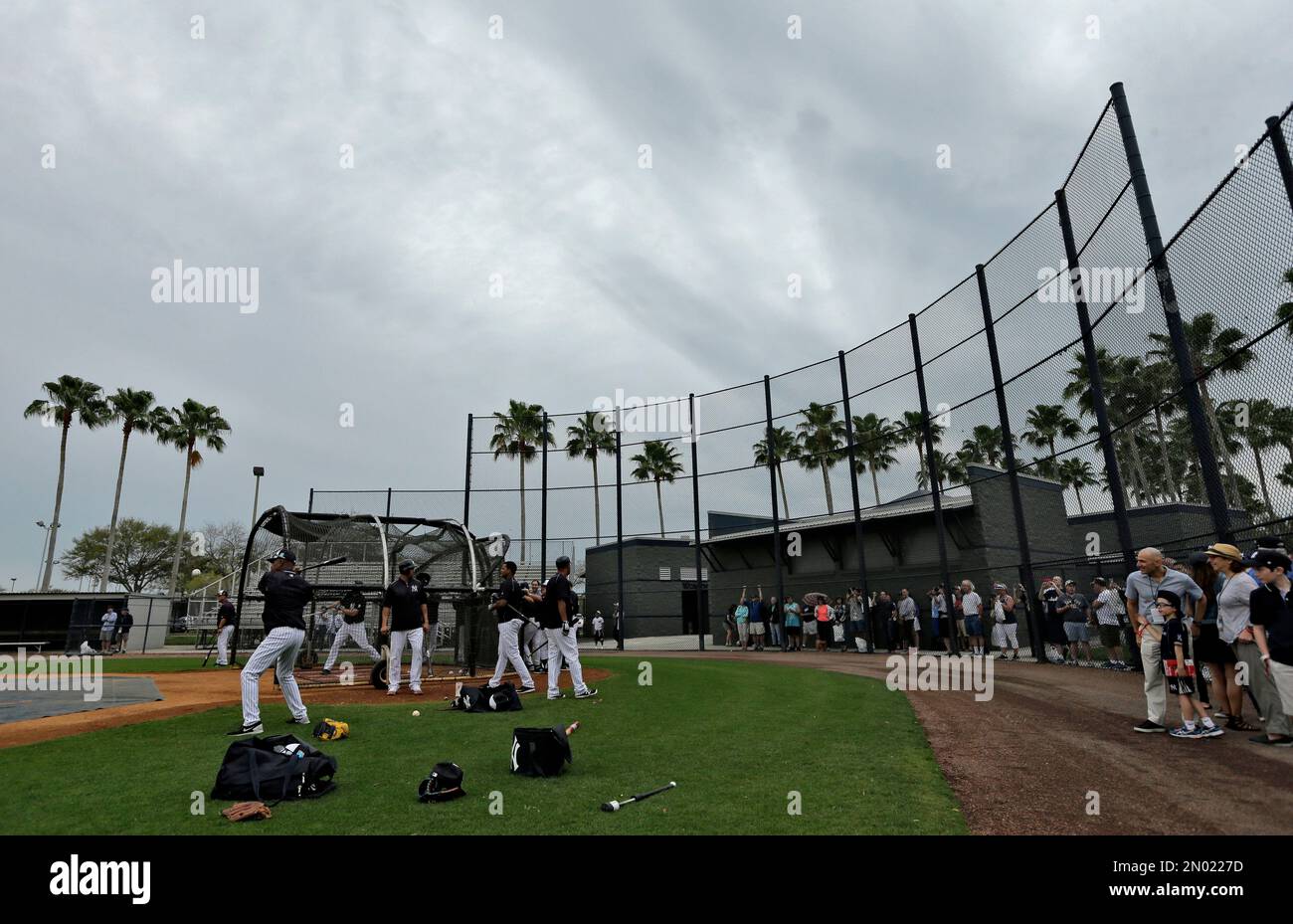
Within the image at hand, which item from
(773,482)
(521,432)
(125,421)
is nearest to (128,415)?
(125,421)

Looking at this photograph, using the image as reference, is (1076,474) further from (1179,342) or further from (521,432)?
(521,432)

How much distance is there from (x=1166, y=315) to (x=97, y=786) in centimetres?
1348

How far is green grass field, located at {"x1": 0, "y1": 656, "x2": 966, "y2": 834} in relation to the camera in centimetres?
421

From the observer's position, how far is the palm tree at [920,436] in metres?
18.7

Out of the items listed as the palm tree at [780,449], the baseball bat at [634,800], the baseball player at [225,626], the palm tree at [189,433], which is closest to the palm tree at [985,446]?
the palm tree at [780,449]

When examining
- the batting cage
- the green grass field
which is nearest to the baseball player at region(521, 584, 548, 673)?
the batting cage

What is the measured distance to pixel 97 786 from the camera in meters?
5.10

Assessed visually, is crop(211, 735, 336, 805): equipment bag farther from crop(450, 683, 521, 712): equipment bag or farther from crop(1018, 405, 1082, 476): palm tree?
crop(1018, 405, 1082, 476): palm tree

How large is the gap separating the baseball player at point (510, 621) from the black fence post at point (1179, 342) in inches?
382

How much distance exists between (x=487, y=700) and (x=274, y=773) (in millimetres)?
4291

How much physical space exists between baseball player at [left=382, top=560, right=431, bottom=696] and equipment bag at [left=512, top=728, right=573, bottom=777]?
6025 mm

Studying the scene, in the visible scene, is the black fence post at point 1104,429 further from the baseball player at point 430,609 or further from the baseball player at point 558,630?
the baseball player at point 430,609
